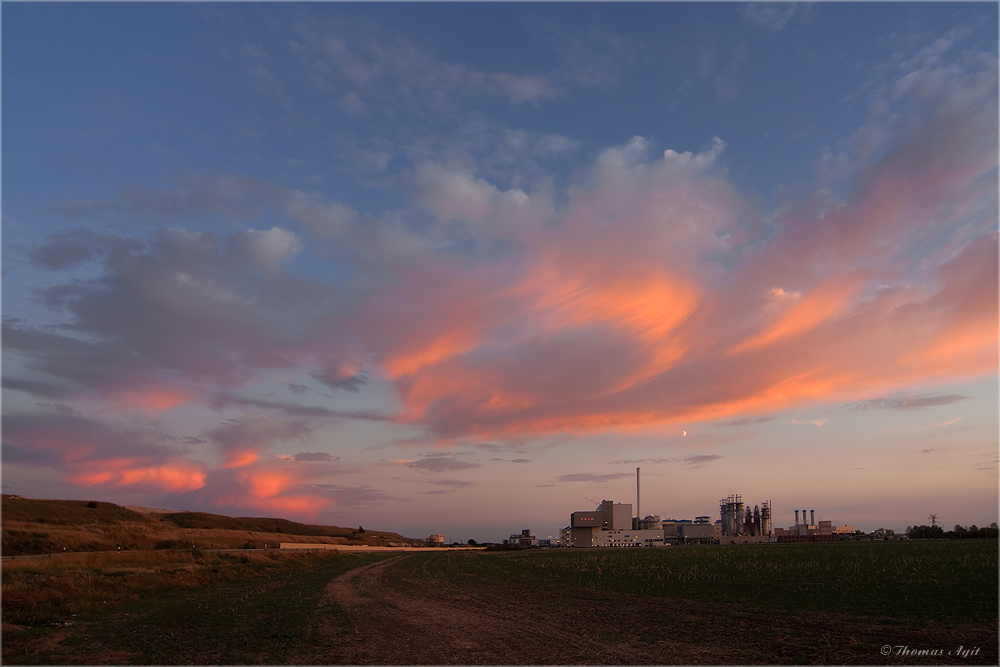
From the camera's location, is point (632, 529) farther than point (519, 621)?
Yes

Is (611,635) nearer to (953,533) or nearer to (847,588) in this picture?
(847,588)

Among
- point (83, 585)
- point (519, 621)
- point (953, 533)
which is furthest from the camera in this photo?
point (953, 533)

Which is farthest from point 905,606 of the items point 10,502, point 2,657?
point 10,502

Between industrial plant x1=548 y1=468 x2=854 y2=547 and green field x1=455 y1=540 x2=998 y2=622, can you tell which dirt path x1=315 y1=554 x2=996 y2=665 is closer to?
green field x1=455 y1=540 x2=998 y2=622

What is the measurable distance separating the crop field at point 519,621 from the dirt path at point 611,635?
0.07m

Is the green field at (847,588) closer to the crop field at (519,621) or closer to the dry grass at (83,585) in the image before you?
the crop field at (519,621)

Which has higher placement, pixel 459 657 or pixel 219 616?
pixel 459 657

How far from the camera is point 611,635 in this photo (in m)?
18.1

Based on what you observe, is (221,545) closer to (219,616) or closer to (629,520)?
(219,616)

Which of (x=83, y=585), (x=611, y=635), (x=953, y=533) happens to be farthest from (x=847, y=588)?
(x=953, y=533)

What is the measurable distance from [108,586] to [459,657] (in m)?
27.1

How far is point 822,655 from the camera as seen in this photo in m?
14.4

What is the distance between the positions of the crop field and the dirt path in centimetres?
7

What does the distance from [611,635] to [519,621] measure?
4349 millimetres
